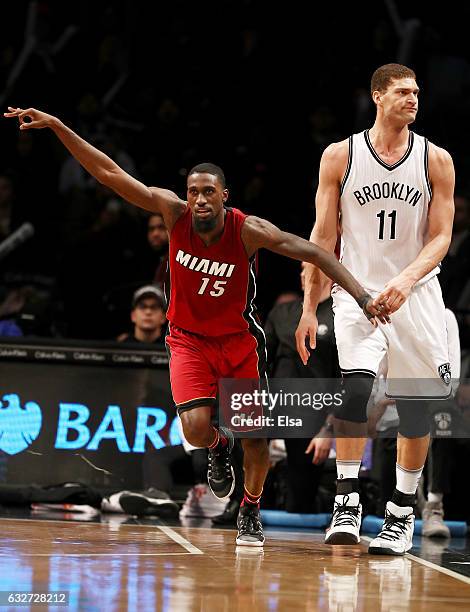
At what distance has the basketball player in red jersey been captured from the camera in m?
5.50

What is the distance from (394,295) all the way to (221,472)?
1.25 meters

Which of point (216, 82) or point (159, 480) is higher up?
point (216, 82)

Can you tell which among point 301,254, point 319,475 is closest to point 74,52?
point 319,475

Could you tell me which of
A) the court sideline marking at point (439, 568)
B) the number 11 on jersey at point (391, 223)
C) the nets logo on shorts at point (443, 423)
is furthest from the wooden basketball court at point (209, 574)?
the number 11 on jersey at point (391, 223)

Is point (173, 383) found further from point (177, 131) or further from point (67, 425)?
point (177, 131)

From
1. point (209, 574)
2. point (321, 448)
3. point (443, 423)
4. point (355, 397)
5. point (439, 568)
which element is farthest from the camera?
point (443, 423)

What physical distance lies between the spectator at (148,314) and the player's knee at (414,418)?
273cm

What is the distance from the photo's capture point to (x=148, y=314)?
7953 mm

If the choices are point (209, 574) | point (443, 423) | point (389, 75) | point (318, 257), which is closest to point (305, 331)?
point (318, 257)

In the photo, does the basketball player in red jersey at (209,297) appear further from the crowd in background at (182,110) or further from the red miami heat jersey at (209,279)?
the crowd in background at (182,110)

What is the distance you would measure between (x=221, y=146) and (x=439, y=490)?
5.85 m

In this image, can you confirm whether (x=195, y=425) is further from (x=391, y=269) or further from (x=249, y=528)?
(x=391, y=269)

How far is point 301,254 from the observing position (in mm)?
5297

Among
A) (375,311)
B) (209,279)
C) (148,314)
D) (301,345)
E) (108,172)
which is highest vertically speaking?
(108,172)
